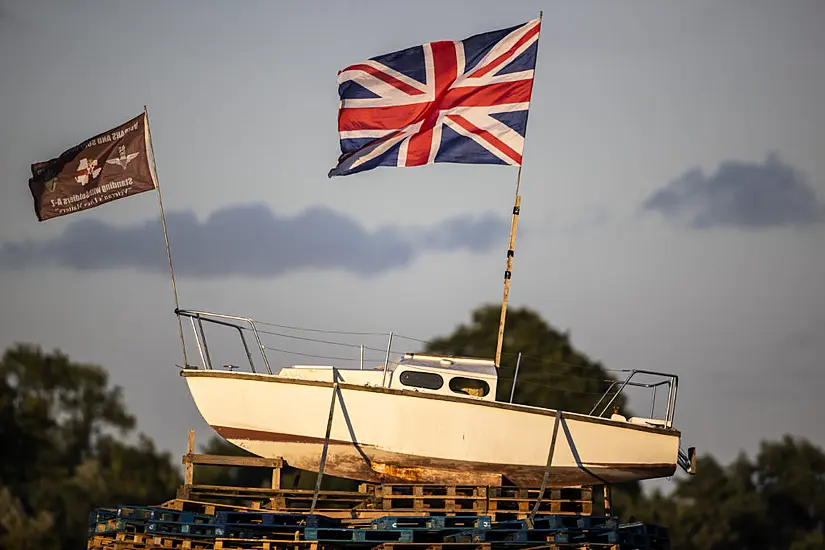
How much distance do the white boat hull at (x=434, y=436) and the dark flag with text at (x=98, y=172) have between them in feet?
15.2

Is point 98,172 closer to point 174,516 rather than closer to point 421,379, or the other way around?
point 174,516

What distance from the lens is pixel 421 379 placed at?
2386 cm

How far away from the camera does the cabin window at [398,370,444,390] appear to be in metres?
23.8

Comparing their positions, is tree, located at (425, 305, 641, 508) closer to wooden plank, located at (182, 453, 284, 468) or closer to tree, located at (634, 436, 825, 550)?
tree, located at (634, 436, 825, 550)

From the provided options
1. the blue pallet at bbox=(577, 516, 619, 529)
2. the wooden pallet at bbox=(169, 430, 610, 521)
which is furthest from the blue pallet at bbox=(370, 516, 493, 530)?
the blue pallet at bbox=(577, 516, 619, 529)

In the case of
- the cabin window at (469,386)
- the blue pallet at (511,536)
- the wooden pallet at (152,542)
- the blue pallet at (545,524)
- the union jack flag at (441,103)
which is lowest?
the wooden pallet at (152,542)

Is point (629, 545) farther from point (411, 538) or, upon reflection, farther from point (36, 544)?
point (36, 544)

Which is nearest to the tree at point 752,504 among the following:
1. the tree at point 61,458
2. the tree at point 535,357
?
the tree at point 535,357

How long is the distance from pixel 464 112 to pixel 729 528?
75.2ft

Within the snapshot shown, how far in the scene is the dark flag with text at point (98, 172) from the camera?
25.2m

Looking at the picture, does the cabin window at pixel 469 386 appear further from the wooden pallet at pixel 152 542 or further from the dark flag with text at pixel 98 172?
the dark flag with text at pixel 98 172

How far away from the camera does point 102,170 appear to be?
83.3ft

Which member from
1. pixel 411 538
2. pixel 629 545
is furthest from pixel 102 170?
pixel 629 545

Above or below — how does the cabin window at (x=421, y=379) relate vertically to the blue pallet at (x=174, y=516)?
above
